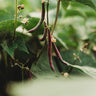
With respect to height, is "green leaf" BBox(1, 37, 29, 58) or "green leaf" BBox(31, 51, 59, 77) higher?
"green leaf" BBox(1, 37, 29, 58)

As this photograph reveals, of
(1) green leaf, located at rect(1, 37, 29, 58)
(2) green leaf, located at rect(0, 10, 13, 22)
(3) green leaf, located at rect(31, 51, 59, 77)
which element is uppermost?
(2) green leaf, located at rect(0, 10, 13, 22)

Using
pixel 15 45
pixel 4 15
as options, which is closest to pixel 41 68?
pixel 15 45

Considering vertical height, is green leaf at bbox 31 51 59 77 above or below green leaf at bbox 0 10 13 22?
below

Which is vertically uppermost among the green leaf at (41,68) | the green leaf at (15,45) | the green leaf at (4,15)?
the green leaf at (4,15)

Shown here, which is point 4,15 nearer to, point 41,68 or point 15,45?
point 15,45

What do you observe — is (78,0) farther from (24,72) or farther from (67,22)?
(67,22)

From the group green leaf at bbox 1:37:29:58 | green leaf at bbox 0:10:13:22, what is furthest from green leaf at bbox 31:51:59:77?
green leaf at bbox 0:10:13:22

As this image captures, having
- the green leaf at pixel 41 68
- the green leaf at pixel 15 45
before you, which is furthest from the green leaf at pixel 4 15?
the green leaf at pixel 41 68

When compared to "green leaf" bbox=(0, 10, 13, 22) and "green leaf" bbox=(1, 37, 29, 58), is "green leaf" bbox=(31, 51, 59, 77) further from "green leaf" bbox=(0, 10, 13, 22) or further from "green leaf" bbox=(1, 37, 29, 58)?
"green leaf" bbox=(0, 10, 13, 22)

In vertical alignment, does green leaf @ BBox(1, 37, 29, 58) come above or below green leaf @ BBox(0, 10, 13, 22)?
below

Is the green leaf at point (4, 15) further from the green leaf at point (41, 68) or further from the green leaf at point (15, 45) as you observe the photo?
the green leaf at point (41, 68)

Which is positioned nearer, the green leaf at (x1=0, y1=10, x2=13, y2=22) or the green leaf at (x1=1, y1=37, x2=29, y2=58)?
the green leaf at (x1=1, y1=37, x2=29, y2=58)

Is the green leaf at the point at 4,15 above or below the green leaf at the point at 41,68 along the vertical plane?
above
